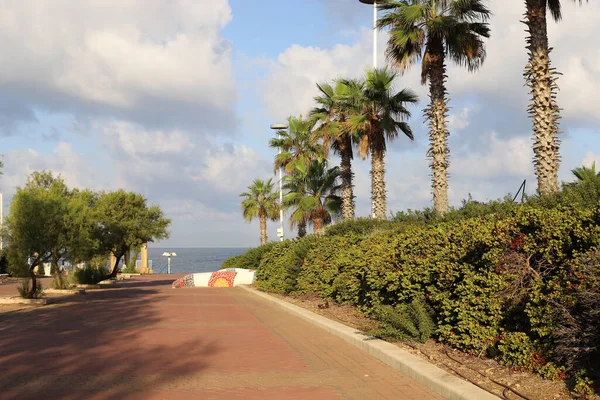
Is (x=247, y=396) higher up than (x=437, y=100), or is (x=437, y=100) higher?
(x=437, y=100)

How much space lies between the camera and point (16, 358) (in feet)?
33.7

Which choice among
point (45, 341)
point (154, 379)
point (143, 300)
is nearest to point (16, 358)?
point (45, 341)

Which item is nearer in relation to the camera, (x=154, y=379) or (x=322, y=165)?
(x=154, y=379)

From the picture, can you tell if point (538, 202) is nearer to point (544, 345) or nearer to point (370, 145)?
point (544, 345)

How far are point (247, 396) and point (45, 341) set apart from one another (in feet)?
20.8

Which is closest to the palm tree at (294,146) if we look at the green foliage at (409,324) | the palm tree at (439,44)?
the palm tree at (439,44)

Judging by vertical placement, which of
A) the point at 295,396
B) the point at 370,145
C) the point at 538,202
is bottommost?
the point at 295,396

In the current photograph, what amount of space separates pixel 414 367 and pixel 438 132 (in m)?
14.2

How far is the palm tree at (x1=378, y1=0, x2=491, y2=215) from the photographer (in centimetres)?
2158

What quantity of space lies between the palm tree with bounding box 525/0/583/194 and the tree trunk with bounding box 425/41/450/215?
548 centimetres

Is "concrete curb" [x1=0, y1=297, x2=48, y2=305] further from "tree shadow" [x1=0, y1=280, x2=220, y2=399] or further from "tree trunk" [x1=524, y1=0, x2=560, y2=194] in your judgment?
"tree trunk" [x1=524, y1=0, x2=560, y2=194]

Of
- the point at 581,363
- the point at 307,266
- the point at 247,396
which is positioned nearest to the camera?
the point at 581,363

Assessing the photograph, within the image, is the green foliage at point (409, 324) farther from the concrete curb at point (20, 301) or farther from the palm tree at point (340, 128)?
the palm tree at point (340, 128)

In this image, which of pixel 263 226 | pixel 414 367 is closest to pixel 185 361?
pixel 414 367
